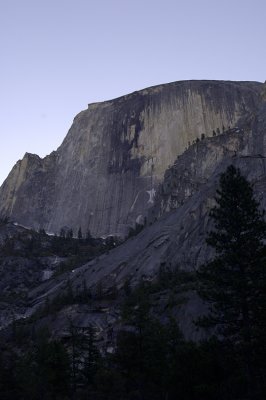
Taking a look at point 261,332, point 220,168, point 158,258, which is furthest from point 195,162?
point 261,332

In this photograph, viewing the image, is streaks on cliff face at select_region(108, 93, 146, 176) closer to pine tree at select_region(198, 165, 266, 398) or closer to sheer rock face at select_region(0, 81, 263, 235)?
sheer rock face at select_region(0, 81, 263, 235)

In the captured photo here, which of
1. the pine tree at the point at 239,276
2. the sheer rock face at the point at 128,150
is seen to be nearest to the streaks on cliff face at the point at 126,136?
the sheer rock face at the point at 128,150

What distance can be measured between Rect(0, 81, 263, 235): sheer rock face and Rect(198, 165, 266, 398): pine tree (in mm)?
118300

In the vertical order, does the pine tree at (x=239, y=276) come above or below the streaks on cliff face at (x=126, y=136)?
below

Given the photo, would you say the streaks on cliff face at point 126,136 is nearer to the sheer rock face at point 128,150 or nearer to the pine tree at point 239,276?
the sheer rock face at point 128,150

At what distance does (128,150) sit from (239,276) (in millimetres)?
139578

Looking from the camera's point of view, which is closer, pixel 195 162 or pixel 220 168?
pixel 220 168

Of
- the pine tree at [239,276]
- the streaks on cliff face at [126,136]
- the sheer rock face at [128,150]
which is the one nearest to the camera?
→ the pine tree at [239,276]

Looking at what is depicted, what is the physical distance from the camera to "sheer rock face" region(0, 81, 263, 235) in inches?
6373

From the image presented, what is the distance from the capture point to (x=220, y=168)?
10712cm

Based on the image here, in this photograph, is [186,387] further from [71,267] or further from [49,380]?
[71,267]

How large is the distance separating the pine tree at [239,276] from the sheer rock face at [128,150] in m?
118

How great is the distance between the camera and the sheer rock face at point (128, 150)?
16188 cm

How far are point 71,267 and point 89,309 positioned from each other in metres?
36.7
